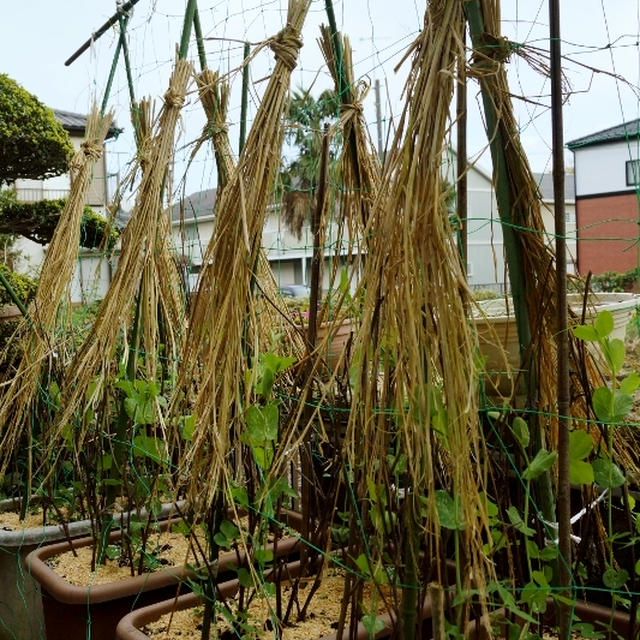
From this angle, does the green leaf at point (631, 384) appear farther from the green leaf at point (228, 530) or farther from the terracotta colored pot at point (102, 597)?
the terracotta colored pot at point (102, 597)

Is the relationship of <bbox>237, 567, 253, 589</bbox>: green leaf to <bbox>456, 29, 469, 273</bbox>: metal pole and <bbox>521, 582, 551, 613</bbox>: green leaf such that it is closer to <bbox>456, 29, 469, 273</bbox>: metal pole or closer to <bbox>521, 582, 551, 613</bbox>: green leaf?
<bbox>521, 582, 551, 613</bbox>: green leaf

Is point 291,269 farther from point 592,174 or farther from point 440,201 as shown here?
point 440,201

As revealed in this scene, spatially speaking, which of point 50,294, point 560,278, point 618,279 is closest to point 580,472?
point 560,278

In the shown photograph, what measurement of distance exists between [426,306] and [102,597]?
113 centimetres

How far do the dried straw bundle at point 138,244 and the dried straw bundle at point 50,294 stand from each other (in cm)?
34

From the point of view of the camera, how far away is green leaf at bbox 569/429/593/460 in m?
1.05

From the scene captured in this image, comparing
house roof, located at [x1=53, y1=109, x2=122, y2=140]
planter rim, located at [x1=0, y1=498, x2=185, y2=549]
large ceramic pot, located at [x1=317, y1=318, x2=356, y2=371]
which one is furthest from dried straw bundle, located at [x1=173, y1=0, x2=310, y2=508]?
house roof, located at [x1=53, y1=109, x2=122, y2=140]

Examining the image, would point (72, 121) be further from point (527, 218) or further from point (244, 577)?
point (527, 218)

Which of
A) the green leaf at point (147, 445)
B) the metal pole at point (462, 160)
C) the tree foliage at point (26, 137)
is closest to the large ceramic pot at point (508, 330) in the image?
the metal pole at point (462, 160)

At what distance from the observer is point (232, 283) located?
4.18ft

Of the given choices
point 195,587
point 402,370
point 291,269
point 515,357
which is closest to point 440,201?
point 402,370

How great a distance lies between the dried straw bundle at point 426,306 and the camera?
94cm

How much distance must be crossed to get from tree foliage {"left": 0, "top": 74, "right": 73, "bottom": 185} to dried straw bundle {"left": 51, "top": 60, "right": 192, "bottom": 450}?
1869mm

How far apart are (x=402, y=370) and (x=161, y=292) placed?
1316 mm
